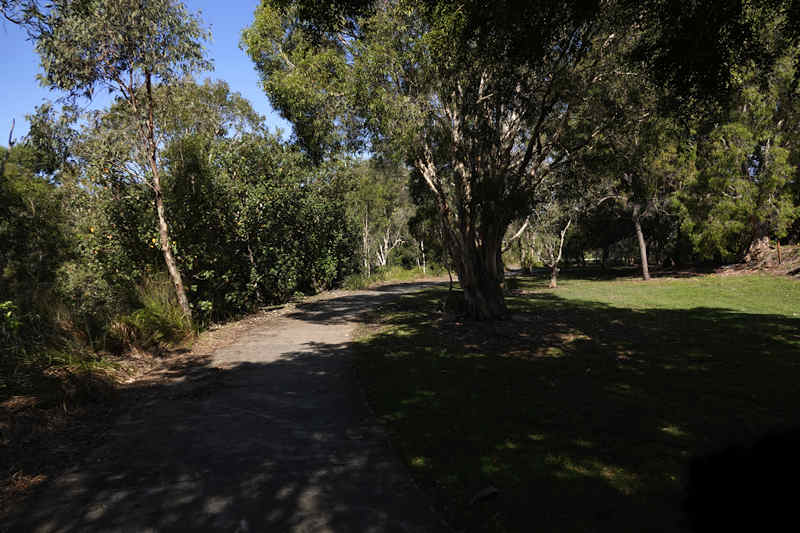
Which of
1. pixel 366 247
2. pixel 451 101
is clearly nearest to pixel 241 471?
pixel 451 101

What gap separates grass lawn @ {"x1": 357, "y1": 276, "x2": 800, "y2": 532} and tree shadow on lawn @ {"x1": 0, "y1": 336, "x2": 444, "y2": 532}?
1.48 ft

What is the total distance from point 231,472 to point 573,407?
4.01m

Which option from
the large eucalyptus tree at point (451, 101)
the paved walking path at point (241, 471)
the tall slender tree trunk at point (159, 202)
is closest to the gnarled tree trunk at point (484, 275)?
the large eucalyptus tree at point (451, 101)

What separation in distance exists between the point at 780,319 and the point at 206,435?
14.2 m

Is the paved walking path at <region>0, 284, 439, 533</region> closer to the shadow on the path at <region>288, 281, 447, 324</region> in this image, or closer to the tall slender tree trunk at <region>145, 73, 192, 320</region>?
the tall slender tree trunk at <region>145, 73, 192, 320</region>

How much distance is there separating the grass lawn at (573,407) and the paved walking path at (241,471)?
43 cm

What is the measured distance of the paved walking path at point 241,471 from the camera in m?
3.12

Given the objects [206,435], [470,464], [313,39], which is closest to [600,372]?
[470,464]

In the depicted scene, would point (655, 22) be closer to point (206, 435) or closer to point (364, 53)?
point (364, 53)

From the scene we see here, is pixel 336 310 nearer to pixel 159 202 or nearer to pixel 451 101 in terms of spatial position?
pixel 159 202

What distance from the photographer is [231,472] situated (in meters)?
3.81

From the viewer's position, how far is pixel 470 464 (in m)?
3.83

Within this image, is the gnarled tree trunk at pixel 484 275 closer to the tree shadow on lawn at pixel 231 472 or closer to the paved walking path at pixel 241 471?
the paved walking path at pixel 241 471

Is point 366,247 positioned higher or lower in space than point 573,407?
higher
